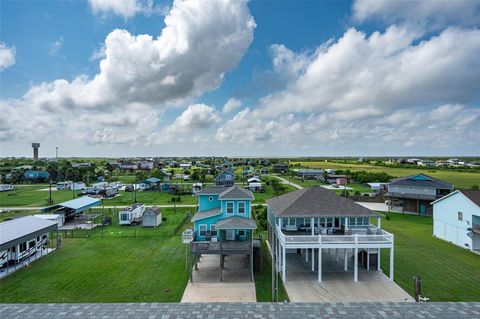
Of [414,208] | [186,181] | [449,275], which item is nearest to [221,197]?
[449,275]

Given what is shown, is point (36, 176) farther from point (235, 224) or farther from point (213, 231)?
point (235, 224)

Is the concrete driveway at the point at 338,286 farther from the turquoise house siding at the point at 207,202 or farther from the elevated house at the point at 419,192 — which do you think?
the elevated house at the point at 419,192

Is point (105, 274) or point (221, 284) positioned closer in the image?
point (221, 284)

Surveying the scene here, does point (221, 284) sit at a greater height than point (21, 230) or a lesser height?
lesser

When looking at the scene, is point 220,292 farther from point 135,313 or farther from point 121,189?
point 121,189

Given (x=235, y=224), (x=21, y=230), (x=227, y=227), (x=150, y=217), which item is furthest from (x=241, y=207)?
(x=21, y=230)

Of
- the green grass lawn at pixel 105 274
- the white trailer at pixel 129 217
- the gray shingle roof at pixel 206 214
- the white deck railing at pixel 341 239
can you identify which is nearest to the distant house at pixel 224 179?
the white trailer at pixel 129 217

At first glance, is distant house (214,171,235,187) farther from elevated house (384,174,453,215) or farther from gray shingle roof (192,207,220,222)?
gray shingle roof (192,207,220,222)
